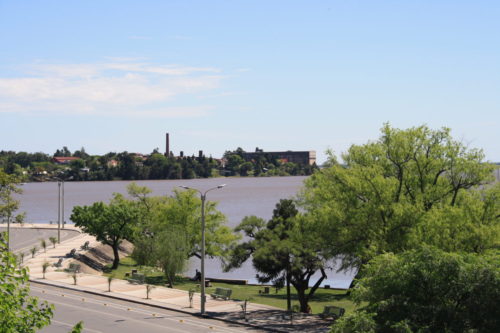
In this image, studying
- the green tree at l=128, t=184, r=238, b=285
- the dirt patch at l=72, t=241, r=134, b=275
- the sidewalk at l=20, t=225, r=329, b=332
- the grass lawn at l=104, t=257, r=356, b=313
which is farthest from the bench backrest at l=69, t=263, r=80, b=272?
the green tree at l=128, t=184, r=238, b=285

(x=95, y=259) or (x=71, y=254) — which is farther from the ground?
(x=71, y=254)

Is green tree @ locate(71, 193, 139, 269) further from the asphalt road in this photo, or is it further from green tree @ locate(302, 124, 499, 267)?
green tree @ locate(302, 124, 499, 267)

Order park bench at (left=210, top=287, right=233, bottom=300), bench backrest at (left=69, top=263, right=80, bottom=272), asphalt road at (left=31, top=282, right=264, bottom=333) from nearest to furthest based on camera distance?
asphalt road at (left=31, top=282, right=264, bottom=333)
park bench at (left=210, top=287, right=233, bottom=300)
bench backrest at (left=69, top=263, right=80, bottom=272)

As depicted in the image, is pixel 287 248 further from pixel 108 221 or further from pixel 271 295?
pixel 108 221

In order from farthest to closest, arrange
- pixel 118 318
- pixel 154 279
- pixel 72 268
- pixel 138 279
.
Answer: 1. pixel 154 279
2. pixel 72 268
3. pixel 138 279
4. pixel 118 318

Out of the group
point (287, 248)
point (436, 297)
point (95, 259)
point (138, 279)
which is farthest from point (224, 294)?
point (95, 259)

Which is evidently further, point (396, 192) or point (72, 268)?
point (72, 268)

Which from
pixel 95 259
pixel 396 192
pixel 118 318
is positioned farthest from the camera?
pixel 95 259

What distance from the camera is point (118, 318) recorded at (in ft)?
114

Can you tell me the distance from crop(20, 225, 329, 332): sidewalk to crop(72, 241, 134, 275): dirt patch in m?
2.57

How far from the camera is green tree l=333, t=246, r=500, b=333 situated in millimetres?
17203

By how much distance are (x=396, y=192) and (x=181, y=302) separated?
52.7 feet

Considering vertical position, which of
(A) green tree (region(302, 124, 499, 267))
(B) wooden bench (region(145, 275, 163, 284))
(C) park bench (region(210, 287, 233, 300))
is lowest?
(B) wooden bench (region(145, 275, 163, 284))

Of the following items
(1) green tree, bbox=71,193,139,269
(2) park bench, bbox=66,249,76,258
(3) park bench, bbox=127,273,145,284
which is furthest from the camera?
(2) park bench, bbox=66,249,76,258
